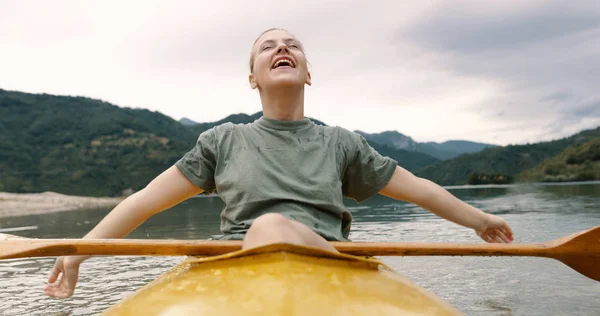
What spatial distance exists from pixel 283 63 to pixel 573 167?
71973mm

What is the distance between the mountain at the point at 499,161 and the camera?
3676 inches

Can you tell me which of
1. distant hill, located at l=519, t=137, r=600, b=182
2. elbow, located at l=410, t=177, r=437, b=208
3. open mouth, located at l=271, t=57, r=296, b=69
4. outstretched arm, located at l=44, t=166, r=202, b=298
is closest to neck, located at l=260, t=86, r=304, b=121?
open mouth, located at l=271, t=57, r=296, b=69

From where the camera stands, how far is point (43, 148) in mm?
85062

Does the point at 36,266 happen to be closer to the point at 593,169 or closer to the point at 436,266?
the point at 436,266

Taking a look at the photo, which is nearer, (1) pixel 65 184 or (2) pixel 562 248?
(2) pixel 562 248

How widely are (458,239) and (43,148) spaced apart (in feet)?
300

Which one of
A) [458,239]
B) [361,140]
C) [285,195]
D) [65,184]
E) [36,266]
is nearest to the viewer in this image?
[285,195]

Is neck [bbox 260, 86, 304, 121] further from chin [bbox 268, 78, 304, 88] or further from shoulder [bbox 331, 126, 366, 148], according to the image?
shoulder [bbox 331, 126, 366, 148]

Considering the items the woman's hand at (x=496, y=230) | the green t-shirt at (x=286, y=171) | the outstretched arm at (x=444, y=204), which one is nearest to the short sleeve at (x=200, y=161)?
the green t-shirt at (x=286, y=171)

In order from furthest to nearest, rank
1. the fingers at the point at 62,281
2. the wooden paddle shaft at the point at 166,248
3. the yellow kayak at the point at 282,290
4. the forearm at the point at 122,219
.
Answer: the forearm at the point at 122,219 → the fingers at the point at 62,281 → the wooden paddle shaft at the point at 166,248 → the yellow kayak at the point at 282,290

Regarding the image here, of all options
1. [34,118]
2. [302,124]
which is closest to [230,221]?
[302,124]

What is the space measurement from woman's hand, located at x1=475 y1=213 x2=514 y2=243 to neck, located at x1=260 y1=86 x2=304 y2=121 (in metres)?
1.07

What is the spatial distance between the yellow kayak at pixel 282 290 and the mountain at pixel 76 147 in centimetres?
6278

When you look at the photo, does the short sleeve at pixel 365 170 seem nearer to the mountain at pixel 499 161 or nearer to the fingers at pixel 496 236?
the fingers at pixel 496 236
